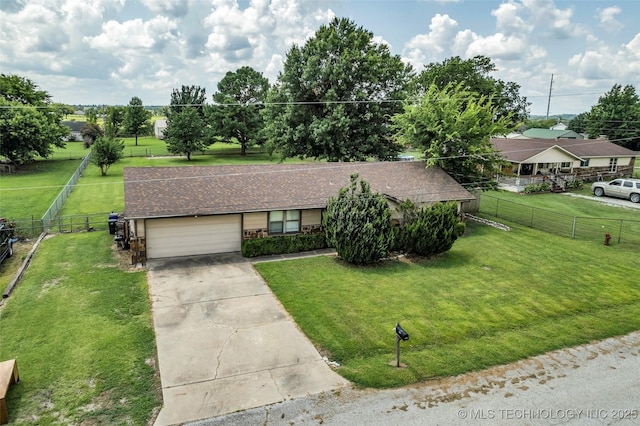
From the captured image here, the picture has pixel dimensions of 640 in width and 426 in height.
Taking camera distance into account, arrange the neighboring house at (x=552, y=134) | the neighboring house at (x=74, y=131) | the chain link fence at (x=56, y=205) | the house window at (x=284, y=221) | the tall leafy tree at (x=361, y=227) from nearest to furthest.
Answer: the tall leafy tree at (x=361, y=227) → the house window at (x=284, y=221) → the chain link fence at (x=56, y=205) → the neighboring house at (x=552, y=134) → the neighboring house at (x=74, y=131)

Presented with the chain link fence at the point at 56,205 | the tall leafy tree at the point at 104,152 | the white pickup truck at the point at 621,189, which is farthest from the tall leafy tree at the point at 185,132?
the white pickup truck at the point at 621,189

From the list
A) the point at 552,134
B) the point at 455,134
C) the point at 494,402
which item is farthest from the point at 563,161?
the point at 552,134

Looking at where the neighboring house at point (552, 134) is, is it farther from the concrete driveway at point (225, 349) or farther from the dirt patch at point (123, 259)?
the concrete driveway at point (225, 349)

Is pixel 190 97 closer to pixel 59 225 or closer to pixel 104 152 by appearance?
pixel 104 152

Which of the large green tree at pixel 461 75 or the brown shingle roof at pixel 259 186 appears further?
the large green tree at pixel 461 75

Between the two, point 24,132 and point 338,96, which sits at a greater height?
point 338,96

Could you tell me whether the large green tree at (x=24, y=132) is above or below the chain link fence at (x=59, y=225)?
above
